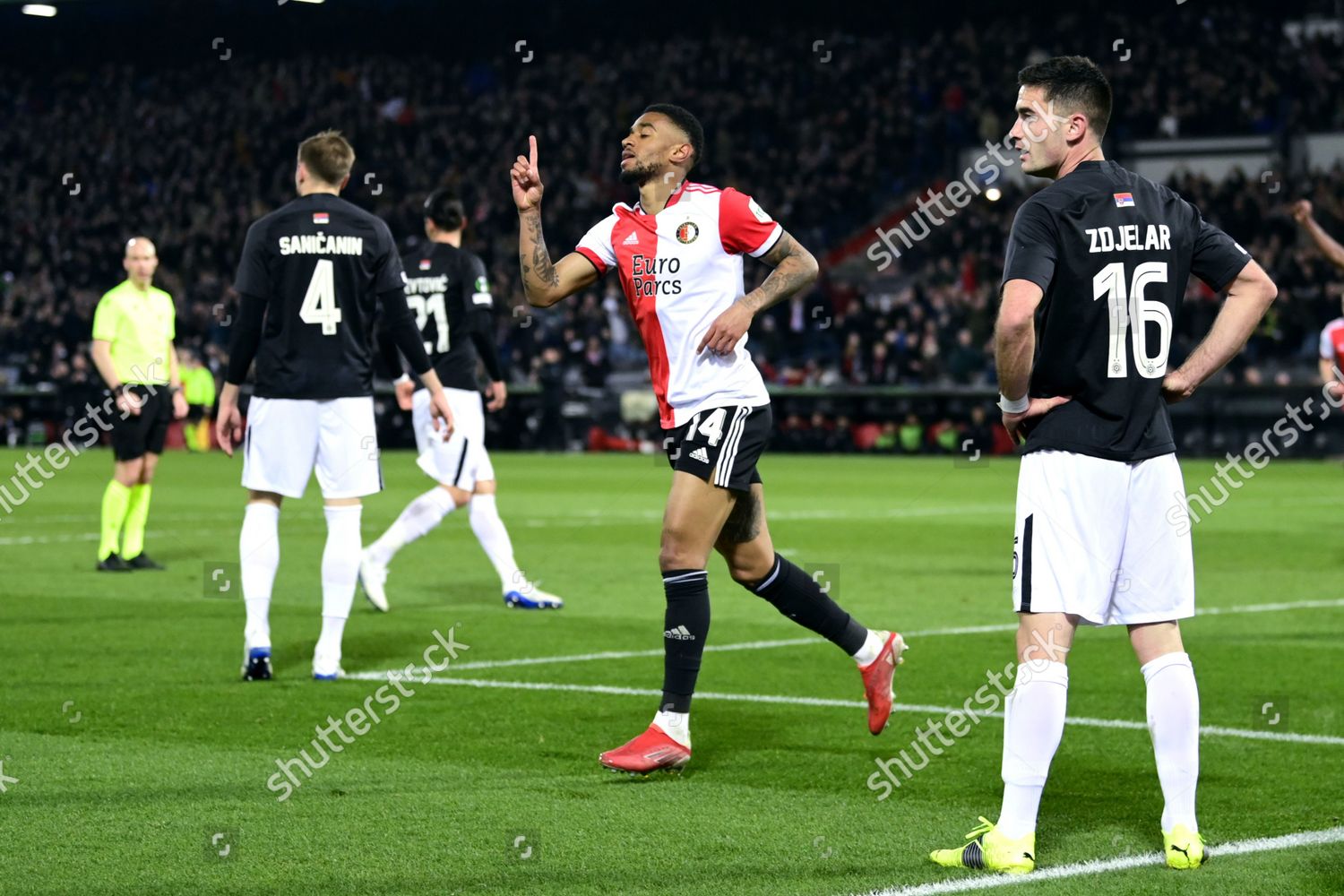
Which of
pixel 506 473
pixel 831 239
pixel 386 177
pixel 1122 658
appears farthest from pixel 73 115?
pixel 1122 658

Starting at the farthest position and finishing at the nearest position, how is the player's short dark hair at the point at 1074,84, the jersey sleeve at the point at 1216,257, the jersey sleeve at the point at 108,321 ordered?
the jersey sleeve at the point at 108,321
the jersey sleeve at the point at 1216,257
the player's short dark hair at the point at 1074,84

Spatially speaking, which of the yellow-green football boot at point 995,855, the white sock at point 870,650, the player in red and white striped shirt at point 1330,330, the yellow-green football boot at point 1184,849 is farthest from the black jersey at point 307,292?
the yellow-green football boot at point 1184,849

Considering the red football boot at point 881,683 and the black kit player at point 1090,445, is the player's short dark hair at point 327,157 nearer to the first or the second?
the red football boot at point 881,683

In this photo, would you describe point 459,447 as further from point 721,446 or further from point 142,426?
point 721,446

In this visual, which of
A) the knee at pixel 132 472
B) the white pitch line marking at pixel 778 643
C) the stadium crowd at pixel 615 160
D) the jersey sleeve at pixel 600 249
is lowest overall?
the white pitch line marking at pixel 778 643

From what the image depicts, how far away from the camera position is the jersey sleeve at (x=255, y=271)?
8.24 m

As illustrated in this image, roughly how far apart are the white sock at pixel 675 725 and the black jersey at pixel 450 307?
574 cm

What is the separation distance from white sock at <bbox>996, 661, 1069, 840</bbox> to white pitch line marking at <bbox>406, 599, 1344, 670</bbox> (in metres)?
4.23

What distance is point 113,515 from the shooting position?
13.4m

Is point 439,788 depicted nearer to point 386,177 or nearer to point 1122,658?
point 1122,658

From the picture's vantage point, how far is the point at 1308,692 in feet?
26.1

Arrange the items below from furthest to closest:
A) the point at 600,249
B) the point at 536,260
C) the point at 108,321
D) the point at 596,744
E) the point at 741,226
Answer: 1. the point at 108,321
2. the point at 596,744
3. the point at 600,249
4. the point at 741,226
5. the point at 536,260

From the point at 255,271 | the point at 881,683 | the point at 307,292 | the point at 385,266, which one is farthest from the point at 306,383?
the point at 881,683

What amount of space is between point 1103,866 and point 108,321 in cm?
1026
